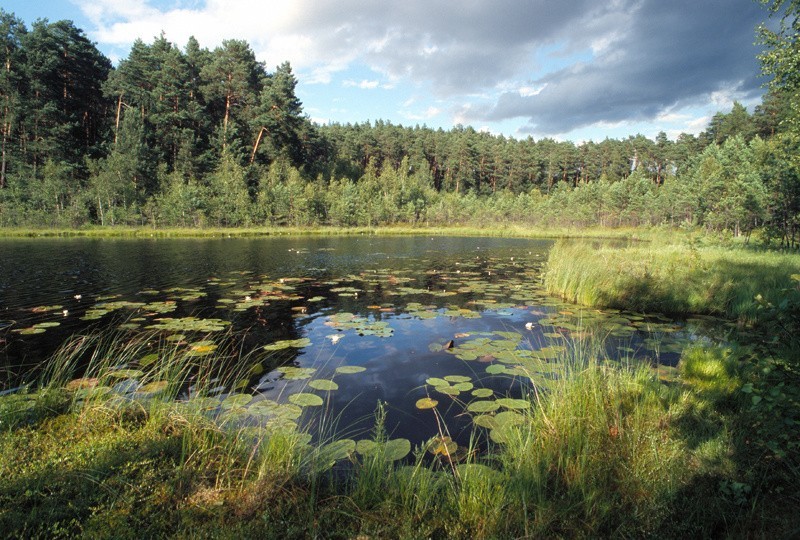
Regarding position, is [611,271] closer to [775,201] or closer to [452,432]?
[452,432]

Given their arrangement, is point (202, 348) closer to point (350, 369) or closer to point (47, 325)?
point (350, 369)

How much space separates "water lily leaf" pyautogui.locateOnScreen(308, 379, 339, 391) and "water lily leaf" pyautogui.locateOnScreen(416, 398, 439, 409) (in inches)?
47.7

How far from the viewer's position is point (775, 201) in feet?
68.1

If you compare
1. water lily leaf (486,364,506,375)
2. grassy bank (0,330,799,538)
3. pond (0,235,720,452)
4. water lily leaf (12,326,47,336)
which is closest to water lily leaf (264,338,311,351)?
pond (0,235,720,452)

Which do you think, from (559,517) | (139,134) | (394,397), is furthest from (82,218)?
(559,517)

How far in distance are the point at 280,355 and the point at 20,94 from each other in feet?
173

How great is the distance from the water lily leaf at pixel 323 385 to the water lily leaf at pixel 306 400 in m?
0.30

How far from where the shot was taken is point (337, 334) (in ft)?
26.5

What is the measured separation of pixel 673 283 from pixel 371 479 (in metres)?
11.2

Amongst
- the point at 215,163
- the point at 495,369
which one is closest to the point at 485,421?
the point at 495,369

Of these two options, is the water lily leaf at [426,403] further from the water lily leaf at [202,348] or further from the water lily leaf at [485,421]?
the water lily leaf at [202,348]

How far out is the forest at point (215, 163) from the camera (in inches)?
1382

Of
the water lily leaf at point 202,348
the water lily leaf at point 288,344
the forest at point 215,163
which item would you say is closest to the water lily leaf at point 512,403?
the water lily leaf at point 288,344

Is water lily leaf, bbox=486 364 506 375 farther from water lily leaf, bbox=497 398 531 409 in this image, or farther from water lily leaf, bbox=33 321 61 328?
water lily leaf, bbox=33 321 61 328
